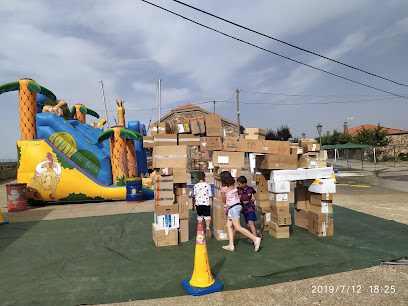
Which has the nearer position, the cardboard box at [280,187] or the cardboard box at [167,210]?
the cardboard box at [167,210]

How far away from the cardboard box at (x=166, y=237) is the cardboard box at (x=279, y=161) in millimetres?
2430

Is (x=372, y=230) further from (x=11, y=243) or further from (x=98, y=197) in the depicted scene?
(x=98, y=197)

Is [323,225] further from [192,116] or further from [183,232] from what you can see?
[192,116]

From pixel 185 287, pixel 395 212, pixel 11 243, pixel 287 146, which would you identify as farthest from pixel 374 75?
pixel 11 243

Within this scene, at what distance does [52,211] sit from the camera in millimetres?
9211

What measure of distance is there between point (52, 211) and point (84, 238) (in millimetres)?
4109

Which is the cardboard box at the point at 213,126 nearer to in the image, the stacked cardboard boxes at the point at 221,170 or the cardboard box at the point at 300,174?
the stacked cardboard boxes at the point at 221,170

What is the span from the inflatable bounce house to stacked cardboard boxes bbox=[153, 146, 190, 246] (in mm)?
5577

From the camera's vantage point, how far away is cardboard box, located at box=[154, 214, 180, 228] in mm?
5410

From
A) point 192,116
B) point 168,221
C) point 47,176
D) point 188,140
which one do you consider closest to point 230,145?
point 188,140

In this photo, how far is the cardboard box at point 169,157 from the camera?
5582mm

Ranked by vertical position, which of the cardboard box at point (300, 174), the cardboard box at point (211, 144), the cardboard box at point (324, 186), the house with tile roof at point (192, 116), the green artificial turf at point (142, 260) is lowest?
the green artificial turf at point (142, 260)

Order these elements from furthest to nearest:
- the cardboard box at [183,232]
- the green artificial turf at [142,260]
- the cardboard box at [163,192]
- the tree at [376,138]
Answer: the tree at [376,138] < the cardboard box at [183,232] < the cardboard box at [163,192] < the green artificial turf at [142,260]

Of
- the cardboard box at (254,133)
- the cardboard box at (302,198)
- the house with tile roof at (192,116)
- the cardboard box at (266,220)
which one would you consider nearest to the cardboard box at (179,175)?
the cardboard box at (254,133)
